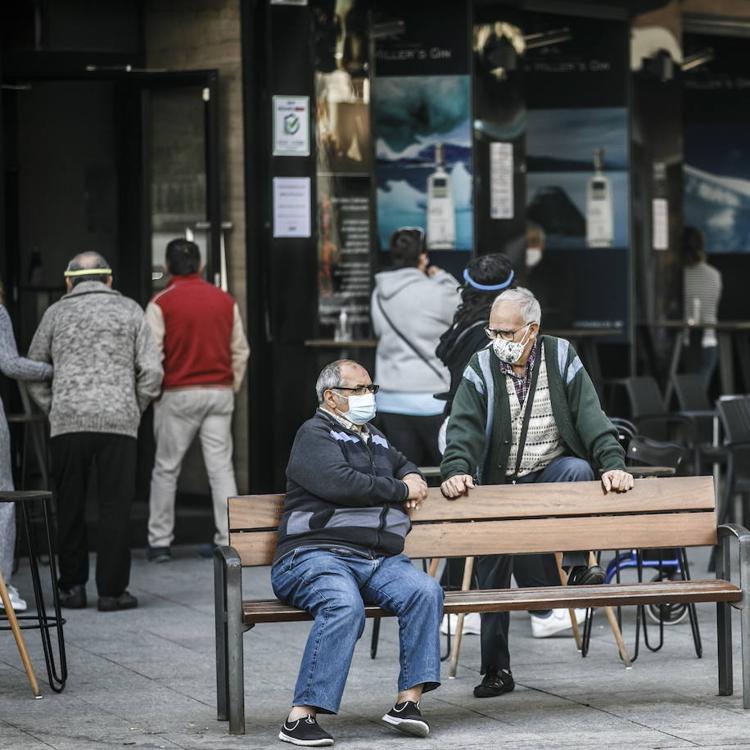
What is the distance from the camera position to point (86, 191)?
445 inches

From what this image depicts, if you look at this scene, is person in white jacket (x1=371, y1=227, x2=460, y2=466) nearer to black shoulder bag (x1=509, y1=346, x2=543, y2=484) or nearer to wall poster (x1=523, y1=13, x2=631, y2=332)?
black shoulder bag (x1=509, y1=346, x2=543, y2=484)

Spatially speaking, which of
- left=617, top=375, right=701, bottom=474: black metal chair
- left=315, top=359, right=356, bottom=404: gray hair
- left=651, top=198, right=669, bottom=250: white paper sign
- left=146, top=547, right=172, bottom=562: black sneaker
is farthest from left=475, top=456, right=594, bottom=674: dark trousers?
left=651, top=198, right=669, bottom=250: white paper sign

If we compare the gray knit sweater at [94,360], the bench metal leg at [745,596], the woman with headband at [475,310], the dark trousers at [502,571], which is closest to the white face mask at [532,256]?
the gray knit sweater at [94,360]

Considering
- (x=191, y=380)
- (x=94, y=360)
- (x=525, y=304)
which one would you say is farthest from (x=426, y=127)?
(x=525, y=304)

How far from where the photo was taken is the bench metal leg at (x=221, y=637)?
20.4ft

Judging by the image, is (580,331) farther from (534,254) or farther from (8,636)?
(8,636)

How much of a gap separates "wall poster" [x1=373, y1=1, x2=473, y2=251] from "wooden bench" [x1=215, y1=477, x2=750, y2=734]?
5784mm

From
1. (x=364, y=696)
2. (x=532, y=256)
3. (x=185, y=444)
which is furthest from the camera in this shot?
(x=532, y=256)

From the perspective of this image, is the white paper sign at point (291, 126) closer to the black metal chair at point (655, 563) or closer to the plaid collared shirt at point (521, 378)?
the black metal chair at point (655, 563)

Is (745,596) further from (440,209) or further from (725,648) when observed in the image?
(440,209)

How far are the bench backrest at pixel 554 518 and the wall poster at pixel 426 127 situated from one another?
5766 millimetres

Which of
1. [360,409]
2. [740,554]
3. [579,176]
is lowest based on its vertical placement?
[740,554]

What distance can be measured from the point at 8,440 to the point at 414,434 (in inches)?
91.9

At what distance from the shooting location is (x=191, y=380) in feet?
34.2
